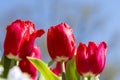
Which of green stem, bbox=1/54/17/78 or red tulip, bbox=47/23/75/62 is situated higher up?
red tulip, bbox=47/23/75/62

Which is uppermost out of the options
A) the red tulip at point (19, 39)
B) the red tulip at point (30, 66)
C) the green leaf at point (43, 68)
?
the red tulip at point (19, 39)

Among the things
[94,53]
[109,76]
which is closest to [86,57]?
[94,53]

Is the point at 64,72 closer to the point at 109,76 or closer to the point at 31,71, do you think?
the point at 31,71

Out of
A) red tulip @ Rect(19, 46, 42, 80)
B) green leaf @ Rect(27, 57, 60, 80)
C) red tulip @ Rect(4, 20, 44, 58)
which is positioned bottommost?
green leaf @ Rect(27, 57, 60, 80)
